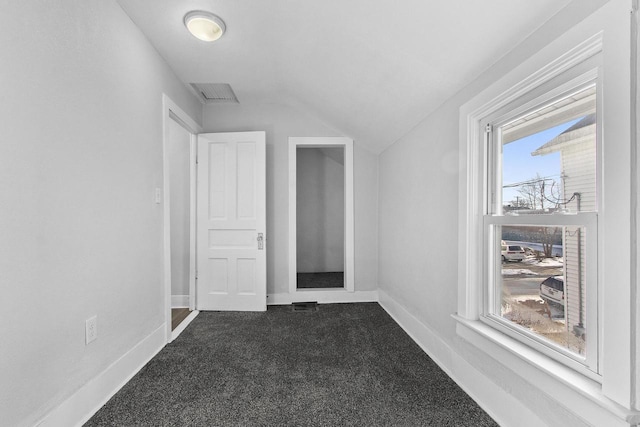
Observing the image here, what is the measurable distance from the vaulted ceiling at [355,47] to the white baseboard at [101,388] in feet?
7.59

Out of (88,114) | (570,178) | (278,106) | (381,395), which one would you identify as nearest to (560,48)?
(570,178)

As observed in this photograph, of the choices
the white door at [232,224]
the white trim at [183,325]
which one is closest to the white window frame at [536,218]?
the white door at [232,224]

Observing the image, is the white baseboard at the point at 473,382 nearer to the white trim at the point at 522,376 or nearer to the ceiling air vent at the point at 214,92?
the white trim at the point at 522,376

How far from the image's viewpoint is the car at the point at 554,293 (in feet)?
4.31

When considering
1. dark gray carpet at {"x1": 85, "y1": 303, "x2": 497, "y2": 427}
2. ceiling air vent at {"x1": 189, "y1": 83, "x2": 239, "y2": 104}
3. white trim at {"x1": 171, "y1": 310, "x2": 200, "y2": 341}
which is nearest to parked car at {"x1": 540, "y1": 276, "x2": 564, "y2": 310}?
dark gray carpet at {"x1": 85, "y1": 303, "x2": 497, "y2": 427}

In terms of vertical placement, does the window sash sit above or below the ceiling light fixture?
below

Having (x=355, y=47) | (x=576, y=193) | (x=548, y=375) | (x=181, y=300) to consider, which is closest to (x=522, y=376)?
(x=548, y=375)

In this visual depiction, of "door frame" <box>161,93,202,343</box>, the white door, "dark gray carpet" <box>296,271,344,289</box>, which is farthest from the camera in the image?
"dark gray carpet" <box>296,271,344,289</box>

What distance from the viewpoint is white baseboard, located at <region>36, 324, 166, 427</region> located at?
1489mm

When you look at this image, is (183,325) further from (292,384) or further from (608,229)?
(608,229)

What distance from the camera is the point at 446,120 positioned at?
2.12 metres

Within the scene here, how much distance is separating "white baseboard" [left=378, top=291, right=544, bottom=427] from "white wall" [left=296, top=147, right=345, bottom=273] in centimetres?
Answer: 299

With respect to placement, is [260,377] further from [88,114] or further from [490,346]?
[88,114]

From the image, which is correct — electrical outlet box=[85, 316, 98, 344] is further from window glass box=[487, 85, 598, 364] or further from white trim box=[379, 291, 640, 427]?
window glass box=[487, 85, 598, 364]
